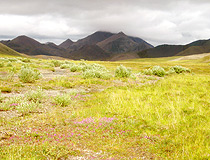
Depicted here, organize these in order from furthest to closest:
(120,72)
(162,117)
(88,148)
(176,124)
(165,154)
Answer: (120,72), (162,117), (176,124), (88,148), (165,154)

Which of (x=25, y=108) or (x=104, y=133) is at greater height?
(x=25, y=108)

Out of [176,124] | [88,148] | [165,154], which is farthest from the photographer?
[176,124]

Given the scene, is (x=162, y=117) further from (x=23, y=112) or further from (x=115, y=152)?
(x=23, y=112)

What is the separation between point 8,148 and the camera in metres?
4.51

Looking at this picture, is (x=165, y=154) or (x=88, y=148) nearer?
(x=165, y=154)

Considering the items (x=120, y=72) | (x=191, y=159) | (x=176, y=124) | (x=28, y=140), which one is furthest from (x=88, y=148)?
(x=120, y=72)

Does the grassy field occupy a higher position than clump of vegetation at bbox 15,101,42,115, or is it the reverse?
clump of vegetation at bbox 15,101,42,115

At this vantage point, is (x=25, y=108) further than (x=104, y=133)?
Yes

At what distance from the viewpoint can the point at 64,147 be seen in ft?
15.7

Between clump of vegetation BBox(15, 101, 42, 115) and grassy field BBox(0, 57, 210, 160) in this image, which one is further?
clump of vegetation BBox(15, 101, 42, 115)

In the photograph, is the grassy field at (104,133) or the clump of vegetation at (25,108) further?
the clump of vegetation at (25,108)

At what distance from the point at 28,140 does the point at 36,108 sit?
11.1ft

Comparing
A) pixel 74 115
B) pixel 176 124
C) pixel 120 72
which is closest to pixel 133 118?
pixel 176 124

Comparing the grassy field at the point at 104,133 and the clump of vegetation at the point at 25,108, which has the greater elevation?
the clump of vegetation at the point at 25,108
